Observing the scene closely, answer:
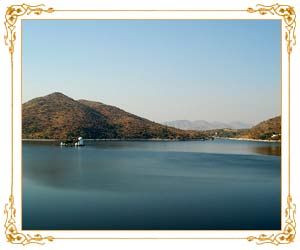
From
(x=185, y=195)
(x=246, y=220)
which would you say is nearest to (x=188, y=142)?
(x=185, y=195)

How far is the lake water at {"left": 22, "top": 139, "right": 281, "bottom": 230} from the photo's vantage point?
529cm

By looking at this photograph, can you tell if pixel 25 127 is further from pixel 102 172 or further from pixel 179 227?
pixel 179 227

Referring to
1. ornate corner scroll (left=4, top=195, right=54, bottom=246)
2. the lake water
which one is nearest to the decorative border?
ornate corner scroll (left=4, top=195, right=54, bottom=246)

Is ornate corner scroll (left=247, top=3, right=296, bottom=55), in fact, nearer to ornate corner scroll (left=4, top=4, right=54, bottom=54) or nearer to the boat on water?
ornate corner scroll (left=4, top=4, right=54, bottom=54)

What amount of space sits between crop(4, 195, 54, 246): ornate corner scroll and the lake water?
1239 mm
